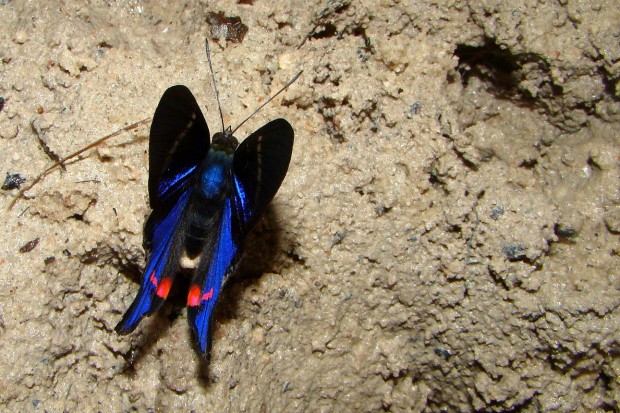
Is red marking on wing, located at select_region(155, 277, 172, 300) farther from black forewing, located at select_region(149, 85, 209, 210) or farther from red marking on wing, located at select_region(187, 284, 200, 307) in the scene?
black forewing, located at select_region(149, 85, 209, 210)

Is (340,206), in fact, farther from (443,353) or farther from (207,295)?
(443,353)

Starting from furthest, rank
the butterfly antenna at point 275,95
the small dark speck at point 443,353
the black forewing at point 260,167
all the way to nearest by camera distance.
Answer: the small dark speck at point 443,353
the butterfly antenna at point 275,95
the black forewing at point 260,167

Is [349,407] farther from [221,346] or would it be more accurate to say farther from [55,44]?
[55,44]

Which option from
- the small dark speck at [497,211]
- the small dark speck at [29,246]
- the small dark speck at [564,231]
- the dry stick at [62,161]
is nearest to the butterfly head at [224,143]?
the dry stick at [62,161]

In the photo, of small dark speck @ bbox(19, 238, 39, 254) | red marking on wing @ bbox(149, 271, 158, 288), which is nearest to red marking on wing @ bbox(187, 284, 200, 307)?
red marking on wing @ bbox(149, 271, 158, 288)

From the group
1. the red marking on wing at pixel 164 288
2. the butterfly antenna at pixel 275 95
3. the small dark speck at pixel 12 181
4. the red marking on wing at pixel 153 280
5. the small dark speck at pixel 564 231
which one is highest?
the butterfly antenna at pixel 275 95

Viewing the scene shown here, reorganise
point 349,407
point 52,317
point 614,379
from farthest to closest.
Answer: point 349,407, point 614,379, point 52,317

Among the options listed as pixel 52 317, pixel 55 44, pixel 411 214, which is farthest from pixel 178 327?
pixel 55 44

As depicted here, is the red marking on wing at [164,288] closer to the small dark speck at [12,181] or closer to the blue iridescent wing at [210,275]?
the blue iridescent wing at [210,275]
